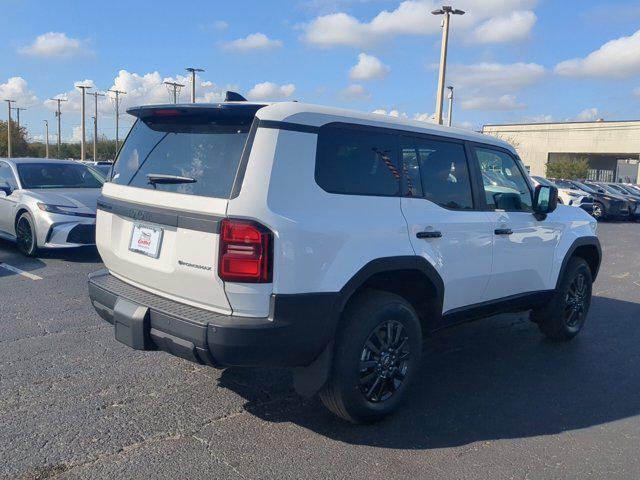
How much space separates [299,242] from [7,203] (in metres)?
7.74

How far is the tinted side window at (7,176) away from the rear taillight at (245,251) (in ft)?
24.4

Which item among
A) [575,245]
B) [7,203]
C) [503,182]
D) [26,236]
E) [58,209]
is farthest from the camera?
[7,203]

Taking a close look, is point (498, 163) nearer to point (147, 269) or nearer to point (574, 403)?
point (574, 403)

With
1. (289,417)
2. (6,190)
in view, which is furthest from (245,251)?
(6,190)

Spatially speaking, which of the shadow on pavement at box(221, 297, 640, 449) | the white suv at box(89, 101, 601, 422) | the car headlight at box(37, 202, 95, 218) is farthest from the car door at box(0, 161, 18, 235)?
the shadow on pavement at box(221, 297, 640, 449)

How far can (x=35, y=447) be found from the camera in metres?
3.26

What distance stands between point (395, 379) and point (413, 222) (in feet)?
3.35

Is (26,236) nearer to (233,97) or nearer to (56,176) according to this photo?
(56,176)

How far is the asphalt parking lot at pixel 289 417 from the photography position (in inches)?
127

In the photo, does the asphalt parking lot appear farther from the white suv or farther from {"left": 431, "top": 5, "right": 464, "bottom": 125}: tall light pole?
{"left": 431, "top": 5, "right": 464, "bottom": 125}: tall light pole

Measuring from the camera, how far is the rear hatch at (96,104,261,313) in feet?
10.6

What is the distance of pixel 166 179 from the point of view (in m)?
3.55

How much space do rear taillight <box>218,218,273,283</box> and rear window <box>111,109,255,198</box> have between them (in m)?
0.22

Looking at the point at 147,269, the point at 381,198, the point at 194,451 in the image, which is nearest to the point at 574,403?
the point at 381,198
